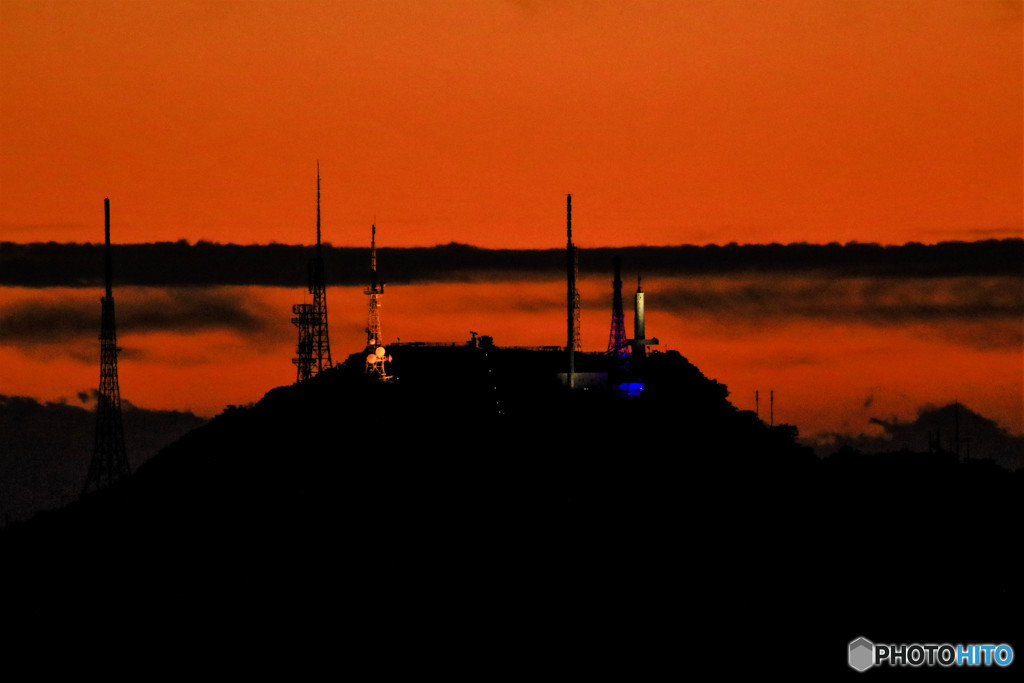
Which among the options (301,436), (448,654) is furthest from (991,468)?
(448,654)

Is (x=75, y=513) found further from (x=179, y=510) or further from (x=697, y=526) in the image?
(x=697, y=526)

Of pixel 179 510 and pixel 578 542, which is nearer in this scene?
pixel 578 542

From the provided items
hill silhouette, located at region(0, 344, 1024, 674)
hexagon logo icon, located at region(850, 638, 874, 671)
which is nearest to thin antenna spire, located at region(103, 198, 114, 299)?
hill silhouette, located at region(0, 344, 1024, 674)

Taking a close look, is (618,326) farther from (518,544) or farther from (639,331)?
(518,544)

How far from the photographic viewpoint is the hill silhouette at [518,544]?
46.8m

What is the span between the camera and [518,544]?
54844 mm

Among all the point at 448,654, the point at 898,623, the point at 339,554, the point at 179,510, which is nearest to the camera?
the point at 448,654

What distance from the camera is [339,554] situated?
178ft

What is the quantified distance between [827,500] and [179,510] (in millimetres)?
27538

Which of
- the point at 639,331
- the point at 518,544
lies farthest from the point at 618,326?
the point at 518,544

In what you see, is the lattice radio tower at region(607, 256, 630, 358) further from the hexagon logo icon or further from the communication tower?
the hexagon logo icon

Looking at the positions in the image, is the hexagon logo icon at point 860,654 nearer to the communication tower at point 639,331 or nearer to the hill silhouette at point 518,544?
the hill silhouette at point 518,544

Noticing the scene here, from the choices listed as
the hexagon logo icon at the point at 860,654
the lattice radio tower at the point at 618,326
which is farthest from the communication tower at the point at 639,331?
the hexagon logo icon at the point at 860,654

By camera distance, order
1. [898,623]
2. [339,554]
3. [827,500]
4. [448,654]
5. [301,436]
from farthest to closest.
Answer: [301,436] < [827,500] < [339,554] < [898,623] < [448,654]
